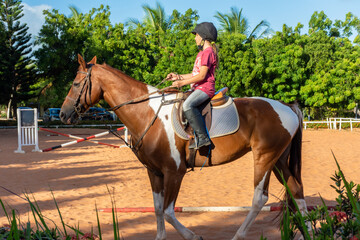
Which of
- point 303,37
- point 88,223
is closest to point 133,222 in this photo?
point 88,223

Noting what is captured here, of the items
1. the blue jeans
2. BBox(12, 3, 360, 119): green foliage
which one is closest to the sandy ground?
the blue jeans

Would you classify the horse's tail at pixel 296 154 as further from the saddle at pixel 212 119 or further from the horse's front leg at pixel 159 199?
the horse's front leg at pixel 159 199

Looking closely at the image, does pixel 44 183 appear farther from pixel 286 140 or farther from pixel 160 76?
pixel 160 76

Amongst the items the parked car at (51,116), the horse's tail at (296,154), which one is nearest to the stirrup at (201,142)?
the horse's tail at (296,154)

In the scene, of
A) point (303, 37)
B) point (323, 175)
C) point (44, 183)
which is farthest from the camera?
point (303, 37)

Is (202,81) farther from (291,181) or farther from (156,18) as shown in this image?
(156,18)

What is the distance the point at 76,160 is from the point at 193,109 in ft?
31.7

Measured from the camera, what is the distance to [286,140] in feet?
15.5

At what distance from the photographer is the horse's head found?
15.3 ft

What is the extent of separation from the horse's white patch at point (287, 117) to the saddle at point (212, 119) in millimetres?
592

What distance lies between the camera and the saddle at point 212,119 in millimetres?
4410

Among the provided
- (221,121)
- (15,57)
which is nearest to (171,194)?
(221,121)

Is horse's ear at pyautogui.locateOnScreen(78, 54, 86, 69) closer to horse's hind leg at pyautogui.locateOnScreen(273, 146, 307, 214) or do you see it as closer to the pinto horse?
the pinto horse

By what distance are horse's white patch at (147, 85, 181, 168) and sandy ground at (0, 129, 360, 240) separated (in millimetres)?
1273
